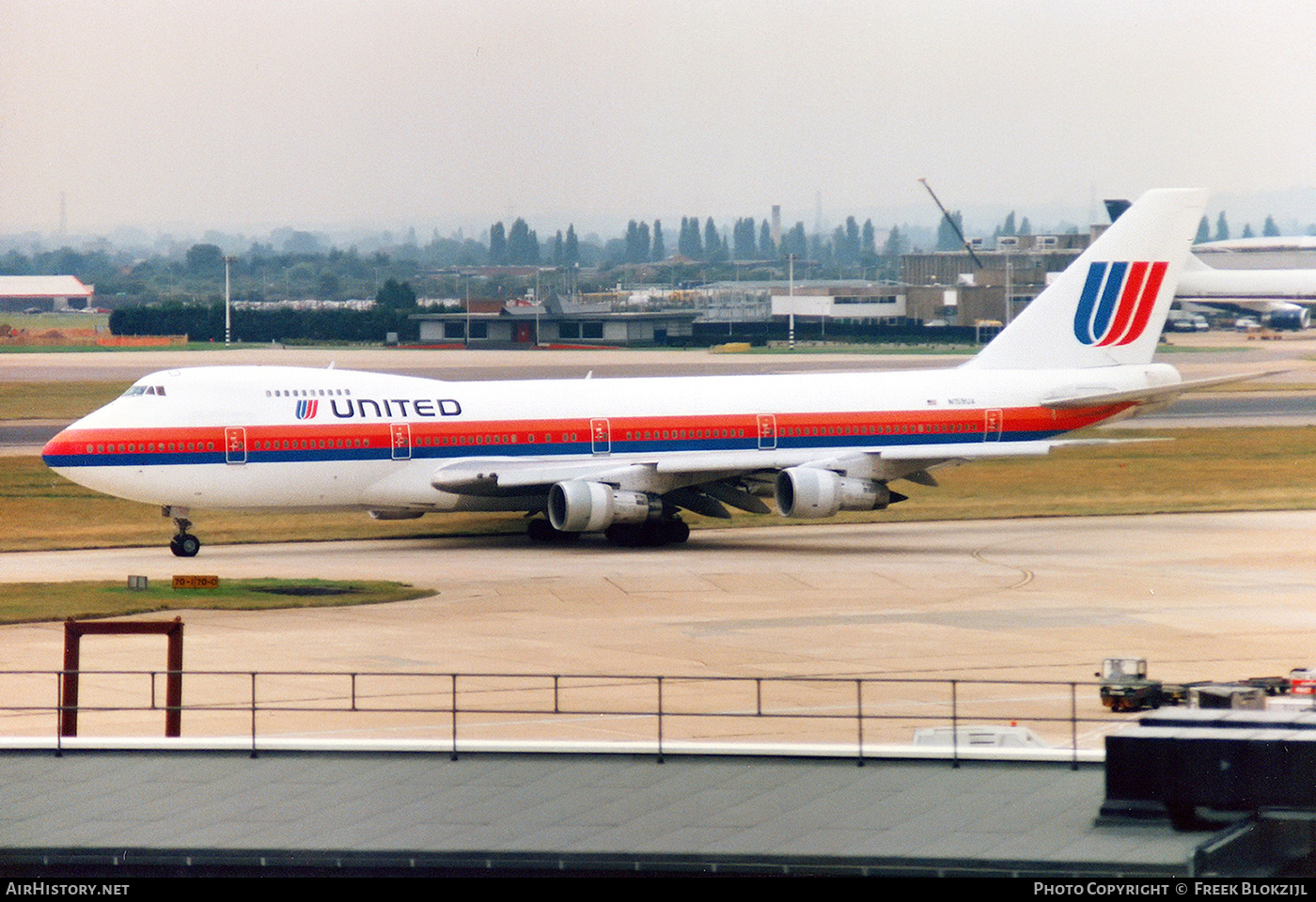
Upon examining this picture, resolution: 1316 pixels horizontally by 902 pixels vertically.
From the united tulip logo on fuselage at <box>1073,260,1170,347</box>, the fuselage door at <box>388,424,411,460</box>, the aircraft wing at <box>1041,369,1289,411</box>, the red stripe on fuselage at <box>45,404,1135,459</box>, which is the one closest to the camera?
the red stripe on fuselage at <box>45,404,1135,459</box>

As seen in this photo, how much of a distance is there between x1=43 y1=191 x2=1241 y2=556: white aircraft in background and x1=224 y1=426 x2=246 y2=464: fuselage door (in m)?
0.05

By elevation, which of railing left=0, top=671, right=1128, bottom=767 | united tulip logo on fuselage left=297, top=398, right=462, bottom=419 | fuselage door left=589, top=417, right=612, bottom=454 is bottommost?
railing left=0, top=671, right=1128, bottom=767

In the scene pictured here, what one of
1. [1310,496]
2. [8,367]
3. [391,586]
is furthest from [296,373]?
[8,367]

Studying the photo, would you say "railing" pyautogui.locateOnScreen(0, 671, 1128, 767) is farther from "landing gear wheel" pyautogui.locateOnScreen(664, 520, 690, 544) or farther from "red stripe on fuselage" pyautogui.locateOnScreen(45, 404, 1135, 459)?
"landing gear wheel" pyautogui.locateOnScreen(664, 520, 690, 544)

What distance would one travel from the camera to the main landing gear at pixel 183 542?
56125 millimetres

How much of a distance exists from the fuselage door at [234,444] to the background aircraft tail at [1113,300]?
25.5 meters

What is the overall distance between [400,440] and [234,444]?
492cm

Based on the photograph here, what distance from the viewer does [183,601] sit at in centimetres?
4722

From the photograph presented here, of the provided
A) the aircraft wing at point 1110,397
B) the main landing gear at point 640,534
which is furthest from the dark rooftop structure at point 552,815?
the aircraft wing at point 1110,397

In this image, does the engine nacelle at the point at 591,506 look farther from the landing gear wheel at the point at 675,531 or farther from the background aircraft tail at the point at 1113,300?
the background aircraft tail at the point at 1113,300

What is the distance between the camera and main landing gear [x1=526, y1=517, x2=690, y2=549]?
58812 mm

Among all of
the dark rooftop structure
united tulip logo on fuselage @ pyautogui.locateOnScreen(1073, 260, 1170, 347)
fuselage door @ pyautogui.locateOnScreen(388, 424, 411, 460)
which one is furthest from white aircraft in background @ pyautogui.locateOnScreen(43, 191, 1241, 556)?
the dark rooftop structure

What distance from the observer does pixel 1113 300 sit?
218ft

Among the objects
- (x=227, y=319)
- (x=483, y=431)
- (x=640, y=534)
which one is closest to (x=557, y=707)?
(x=483, y=431)
